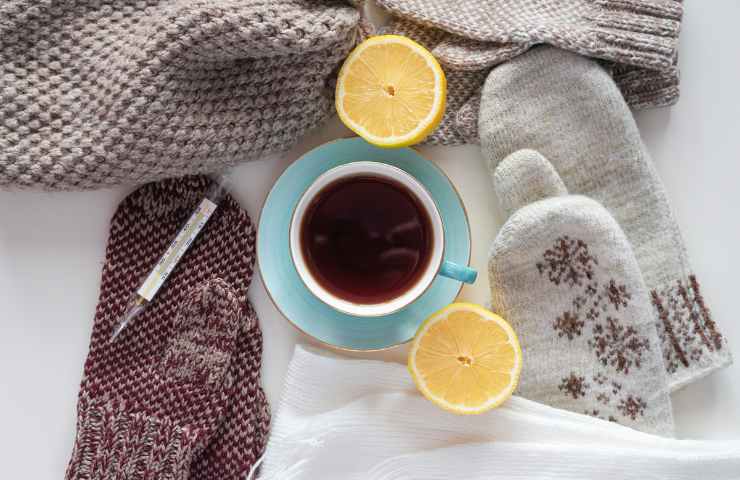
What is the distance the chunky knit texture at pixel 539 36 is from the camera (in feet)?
2.46

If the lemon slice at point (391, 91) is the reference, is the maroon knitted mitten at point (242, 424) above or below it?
below

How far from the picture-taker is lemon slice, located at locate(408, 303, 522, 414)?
0.70m

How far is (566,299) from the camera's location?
77cm

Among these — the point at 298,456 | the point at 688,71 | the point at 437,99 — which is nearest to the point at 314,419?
the point at 298,456

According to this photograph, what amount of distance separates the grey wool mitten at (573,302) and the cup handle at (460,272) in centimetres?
10

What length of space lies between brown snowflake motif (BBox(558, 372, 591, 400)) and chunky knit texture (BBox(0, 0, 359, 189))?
488mm

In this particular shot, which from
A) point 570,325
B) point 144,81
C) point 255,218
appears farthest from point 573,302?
point 144,81

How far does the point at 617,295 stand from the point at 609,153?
0.60ft

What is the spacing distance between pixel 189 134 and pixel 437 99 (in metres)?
0.30

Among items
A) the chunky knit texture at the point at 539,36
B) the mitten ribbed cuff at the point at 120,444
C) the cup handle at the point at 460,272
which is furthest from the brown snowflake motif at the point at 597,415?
the mitten ribbed cuff at the point at 120,444

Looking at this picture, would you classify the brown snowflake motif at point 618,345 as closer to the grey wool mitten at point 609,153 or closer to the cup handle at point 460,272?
the grey wool mitten at point 609,153

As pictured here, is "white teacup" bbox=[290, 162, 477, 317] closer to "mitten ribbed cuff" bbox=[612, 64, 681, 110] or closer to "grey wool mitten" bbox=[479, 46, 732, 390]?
"grey wool mitten" bbox=[479, 46, 732, 390]

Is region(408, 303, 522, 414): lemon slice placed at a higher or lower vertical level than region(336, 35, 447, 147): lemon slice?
lower

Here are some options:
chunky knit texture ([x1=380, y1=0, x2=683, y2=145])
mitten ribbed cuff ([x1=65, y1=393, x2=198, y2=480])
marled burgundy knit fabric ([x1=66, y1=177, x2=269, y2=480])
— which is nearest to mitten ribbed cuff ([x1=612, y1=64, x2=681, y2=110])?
chunky knit texture ([x1=380, y1=0, x2=683, y2=145])
